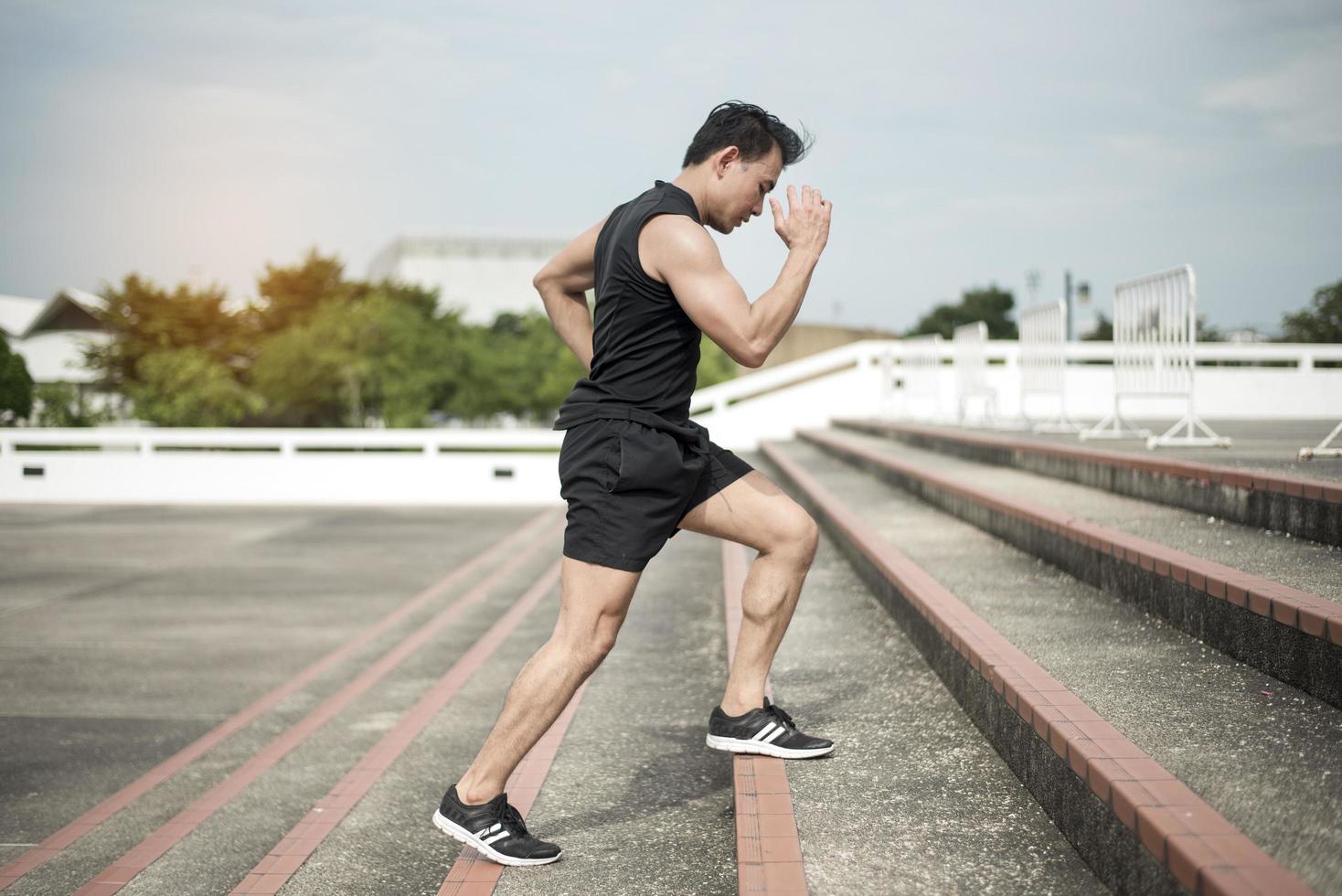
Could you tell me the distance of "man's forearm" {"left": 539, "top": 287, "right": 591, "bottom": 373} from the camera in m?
3.28

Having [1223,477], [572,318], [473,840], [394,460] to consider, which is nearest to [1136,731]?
[473,840]

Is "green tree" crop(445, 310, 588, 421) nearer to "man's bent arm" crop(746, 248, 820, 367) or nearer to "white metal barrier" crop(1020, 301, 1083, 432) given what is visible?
"white metal barrier" crop(1020, 301, 1083, 432)

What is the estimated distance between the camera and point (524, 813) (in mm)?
3373

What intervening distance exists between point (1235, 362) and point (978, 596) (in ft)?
53.1

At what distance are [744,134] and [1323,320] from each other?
115ft

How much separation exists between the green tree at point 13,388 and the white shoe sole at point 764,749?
103 ft

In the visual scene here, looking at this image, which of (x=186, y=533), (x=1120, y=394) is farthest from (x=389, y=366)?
(x=1120, y=394)

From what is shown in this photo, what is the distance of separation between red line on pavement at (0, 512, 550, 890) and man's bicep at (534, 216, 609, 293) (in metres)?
2.60

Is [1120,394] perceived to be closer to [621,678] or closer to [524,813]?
[621,678]

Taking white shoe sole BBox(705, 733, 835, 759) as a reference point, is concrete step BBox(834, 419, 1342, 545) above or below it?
above

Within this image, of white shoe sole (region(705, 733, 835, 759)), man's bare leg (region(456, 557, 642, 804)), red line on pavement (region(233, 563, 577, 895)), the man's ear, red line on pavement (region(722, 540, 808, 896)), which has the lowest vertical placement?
red line on pavement (region(233, 563, 577, 895))

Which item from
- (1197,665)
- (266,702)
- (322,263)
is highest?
(322,263)

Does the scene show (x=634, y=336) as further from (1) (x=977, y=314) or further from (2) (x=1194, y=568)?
(1) (x=977, y=314)

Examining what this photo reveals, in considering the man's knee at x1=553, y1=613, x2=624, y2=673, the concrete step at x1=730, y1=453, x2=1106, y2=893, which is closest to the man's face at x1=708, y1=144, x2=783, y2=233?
the man's knee at x1=553, y1=613, x2=624, y2=673
